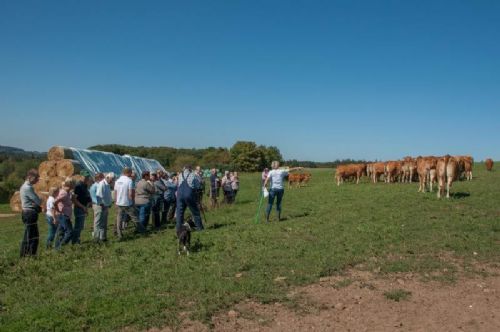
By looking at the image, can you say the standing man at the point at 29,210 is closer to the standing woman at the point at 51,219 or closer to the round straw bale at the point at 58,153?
the standing woman at the point at 51,219

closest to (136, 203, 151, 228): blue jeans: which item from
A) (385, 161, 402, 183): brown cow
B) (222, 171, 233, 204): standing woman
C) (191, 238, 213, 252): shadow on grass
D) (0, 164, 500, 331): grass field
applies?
(0, 164, 500, 331): grass field

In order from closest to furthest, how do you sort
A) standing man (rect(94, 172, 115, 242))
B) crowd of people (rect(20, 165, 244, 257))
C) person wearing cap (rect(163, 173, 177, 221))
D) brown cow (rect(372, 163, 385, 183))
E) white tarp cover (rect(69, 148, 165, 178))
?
crowd of people (rect(20, 165, 244, 257)), standing man (rect(94, 172, 115, 242)), person wearing cap (rect(163, 173, 177, 221)), white tarp cover (rect(69, 148, 165, 178)), brown cow (rect(372, 163, 385, 183))

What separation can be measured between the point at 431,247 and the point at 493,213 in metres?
4.93

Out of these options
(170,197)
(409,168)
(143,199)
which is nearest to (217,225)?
(143,199)

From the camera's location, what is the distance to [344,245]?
9938mm

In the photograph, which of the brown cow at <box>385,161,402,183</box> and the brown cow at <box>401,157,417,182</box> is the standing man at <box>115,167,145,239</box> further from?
the brown cow at <box>385,161,402,183</box>

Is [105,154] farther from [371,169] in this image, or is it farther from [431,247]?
[431,247]

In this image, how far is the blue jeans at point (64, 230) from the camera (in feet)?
35.8

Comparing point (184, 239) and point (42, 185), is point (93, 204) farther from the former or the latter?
point (42, 185)

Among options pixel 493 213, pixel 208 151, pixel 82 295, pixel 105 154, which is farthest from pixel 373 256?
pixel 208 151

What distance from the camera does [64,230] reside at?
11.1 metres

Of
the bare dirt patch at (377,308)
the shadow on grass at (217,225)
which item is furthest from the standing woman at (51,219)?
the bare dirt patch at (377,308)

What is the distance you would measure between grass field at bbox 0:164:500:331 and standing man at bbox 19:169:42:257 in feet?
1.00

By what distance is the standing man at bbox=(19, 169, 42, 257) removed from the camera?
9.86 m
